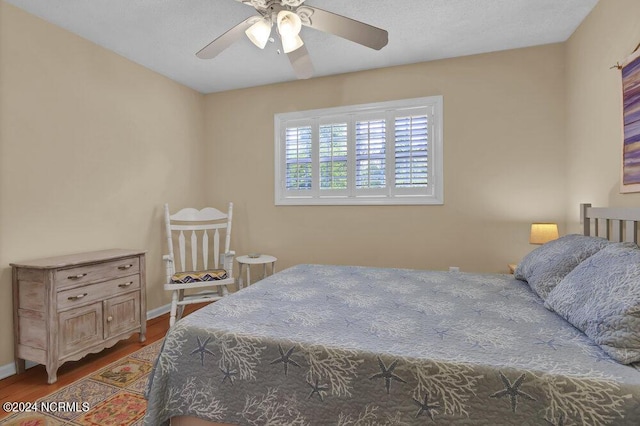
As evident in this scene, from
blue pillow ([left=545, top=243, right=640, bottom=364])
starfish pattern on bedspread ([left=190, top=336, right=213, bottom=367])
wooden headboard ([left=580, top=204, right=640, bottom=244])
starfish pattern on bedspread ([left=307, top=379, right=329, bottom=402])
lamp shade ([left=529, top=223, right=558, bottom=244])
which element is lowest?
starfish pattern on bedspread ([left=307, top=379, right=329, bottom=402])

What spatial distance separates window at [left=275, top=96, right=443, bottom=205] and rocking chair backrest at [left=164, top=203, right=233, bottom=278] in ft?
2.38

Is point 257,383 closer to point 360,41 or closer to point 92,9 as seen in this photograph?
point 360,41

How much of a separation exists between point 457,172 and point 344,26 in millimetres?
1960

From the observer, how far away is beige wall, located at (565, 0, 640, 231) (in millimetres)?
2075

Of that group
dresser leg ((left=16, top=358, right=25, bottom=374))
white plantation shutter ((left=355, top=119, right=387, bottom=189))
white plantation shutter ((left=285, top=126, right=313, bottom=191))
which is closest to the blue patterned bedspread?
dresser leg ((left=16, top=358, right=25, bottom=374))

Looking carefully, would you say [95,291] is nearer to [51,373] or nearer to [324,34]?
[51,373]

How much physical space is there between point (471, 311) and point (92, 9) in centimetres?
314

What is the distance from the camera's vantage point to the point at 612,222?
2.15 meters

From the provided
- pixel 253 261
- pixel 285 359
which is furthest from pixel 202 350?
pixel 253 261

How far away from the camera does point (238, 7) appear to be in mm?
2377

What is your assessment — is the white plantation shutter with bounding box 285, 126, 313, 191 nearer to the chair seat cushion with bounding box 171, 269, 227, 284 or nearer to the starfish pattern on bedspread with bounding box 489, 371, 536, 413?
the chair seat cushion with bounding box 171, 269, 227, 284

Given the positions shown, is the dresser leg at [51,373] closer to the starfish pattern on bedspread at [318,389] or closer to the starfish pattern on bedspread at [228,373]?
the starfish pattern on bedspread at [228,373]

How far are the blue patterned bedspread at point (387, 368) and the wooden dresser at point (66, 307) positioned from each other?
4.46 feet

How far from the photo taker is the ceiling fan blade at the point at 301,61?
2.15 meters
